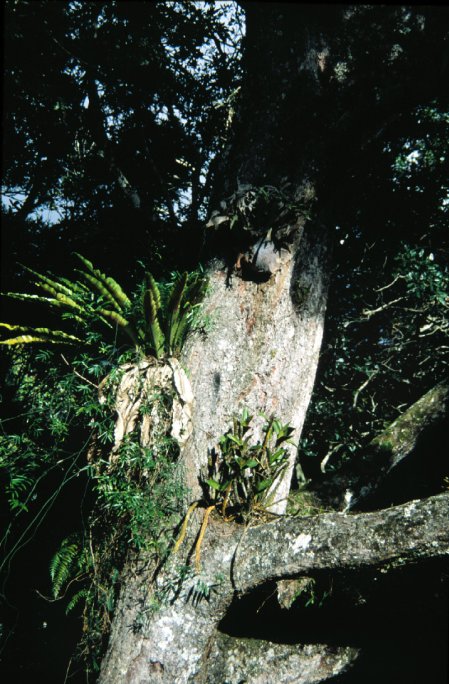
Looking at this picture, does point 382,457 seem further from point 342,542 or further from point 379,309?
point 379,309

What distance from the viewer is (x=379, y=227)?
4.98 m

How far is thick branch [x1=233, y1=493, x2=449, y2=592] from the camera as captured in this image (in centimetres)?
223

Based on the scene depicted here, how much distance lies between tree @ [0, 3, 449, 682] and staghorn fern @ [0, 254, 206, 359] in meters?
0.16

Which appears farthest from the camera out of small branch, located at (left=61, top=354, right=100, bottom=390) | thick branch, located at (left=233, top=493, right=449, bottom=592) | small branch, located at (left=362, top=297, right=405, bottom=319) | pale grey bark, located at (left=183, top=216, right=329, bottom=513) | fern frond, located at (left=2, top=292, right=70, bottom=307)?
small branch, located at (left=362, top=297, right=405, bottom=319)

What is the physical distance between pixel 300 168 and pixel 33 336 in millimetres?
2252

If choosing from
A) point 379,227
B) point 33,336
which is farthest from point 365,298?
point 33,336

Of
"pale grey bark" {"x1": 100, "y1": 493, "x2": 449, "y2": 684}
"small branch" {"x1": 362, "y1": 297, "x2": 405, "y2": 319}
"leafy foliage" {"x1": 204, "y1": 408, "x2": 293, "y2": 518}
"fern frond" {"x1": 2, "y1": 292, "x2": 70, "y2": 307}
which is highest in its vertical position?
"small branch" {"x1": 362, "y1": 297, "x2": 405, "y2": 319}

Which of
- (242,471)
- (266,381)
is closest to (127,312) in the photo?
(266,381)

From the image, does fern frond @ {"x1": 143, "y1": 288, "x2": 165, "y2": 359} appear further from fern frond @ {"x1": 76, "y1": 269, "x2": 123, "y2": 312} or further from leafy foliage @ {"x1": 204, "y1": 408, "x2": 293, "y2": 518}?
leafy foliage @ {"x1": 204, "y1": 408, "x2": 293, "y2": 518}

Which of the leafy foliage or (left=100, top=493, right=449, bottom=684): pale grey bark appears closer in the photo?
(left=100, top=493, right=449, bottom=684): pale grey bark

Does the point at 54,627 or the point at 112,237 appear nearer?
the point at 54,627

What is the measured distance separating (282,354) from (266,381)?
0.74 feet

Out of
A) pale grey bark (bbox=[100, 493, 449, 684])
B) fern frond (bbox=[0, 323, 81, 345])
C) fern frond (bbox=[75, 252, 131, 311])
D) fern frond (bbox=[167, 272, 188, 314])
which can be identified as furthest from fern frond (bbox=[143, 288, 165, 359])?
pale grey bark (bbox=[100, 493, 449, 684])

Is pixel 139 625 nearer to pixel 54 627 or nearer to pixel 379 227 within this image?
pixel 54 627
